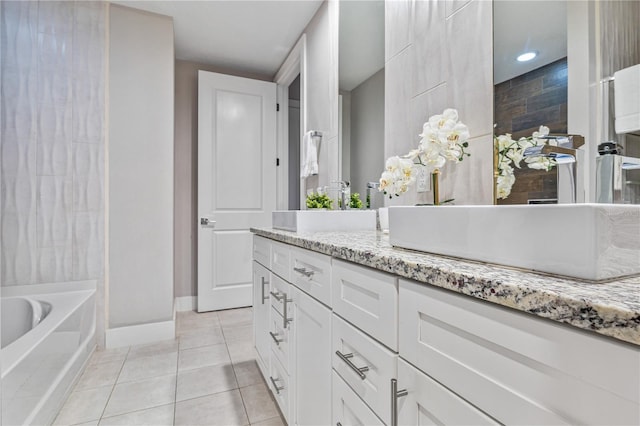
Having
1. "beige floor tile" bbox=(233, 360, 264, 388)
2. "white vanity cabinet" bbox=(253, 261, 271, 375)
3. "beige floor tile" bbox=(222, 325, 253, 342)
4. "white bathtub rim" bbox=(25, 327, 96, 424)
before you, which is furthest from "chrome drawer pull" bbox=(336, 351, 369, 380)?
"beige floor tile" bbox=(222, 325, 253, 342)

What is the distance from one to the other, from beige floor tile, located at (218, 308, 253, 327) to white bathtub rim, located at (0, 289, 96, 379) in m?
1.04

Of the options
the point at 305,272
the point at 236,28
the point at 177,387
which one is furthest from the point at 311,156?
the point at 177,387

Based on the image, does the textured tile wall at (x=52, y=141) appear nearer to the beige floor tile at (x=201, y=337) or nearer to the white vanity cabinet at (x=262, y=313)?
the beige floor tile at (x=201, y=337)

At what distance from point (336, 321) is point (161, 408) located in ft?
4.18

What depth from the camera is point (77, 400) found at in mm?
1675

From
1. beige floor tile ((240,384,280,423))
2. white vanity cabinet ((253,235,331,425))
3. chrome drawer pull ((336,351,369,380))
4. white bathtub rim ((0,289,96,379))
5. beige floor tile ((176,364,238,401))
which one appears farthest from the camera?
beige floor tile ((176,364,238,401))

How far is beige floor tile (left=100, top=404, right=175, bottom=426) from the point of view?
1494 mm

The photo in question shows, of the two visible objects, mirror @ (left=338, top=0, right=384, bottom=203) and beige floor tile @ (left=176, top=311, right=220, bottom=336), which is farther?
beige floor tile @ (left=176, top=311, right=220, bottom=336)

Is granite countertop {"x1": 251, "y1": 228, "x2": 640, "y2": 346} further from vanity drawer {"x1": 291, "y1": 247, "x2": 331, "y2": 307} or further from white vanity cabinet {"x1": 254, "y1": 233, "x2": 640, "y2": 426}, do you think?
vanity drawer {"x1": 291, "y1": 247, "x2": 331, "y2": 307}

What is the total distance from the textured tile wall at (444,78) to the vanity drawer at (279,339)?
785 millimetres

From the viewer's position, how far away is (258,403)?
164 centimetres

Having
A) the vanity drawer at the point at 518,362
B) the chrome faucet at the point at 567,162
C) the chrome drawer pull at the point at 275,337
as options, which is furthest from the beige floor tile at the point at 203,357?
the chrome faucet at the point at 567,162

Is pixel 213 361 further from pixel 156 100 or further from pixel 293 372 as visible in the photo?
pixel 156 100

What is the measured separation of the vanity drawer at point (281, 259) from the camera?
4.31 feet
